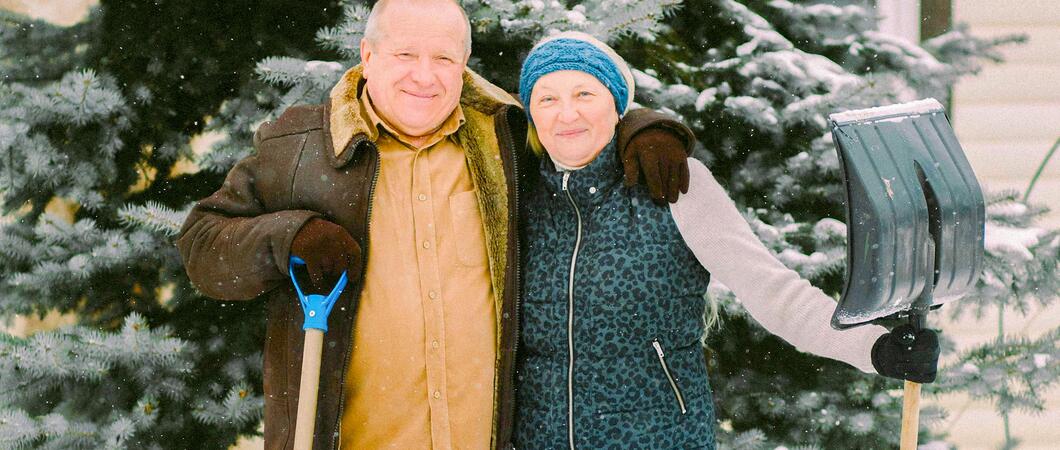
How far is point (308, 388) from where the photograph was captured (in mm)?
2400

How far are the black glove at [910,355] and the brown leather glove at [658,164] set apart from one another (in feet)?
2.04

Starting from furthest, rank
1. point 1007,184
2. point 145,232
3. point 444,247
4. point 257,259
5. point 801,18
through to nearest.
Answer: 1. point 1007,184
2. point 801,18
3. point 145,232
4. point 444,247
5. point 257,259

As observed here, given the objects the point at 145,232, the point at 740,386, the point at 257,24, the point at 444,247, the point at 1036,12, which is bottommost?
the point at 740,386

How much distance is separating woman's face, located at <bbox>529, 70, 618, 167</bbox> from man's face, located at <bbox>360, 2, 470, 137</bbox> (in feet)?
0.94

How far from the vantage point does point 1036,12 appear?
4852 millimetres

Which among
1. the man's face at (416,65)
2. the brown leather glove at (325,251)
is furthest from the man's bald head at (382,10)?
the brown leather glove at (325,251)

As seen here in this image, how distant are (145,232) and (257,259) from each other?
141 cm

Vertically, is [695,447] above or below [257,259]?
below

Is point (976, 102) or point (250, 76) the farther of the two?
point (976, 102)

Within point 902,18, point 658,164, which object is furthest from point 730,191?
point 658,164

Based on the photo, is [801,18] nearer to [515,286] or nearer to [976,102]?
[976,102]

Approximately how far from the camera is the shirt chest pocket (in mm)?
2604

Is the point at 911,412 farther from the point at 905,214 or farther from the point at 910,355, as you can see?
the point at 905,214

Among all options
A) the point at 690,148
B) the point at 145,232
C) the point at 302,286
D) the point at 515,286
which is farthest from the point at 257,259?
the point at 145,232
